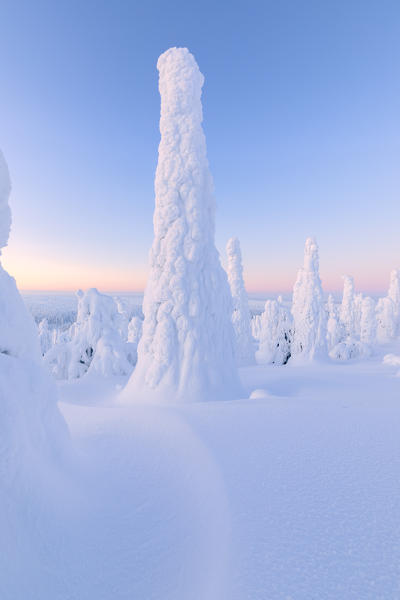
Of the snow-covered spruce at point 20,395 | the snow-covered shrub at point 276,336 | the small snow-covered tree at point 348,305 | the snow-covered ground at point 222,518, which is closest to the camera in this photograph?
the snow-covered ground at point 222,518

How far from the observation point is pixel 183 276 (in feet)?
28.9

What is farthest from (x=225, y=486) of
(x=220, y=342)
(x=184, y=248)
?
(x=184, y=248)

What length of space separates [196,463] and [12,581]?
→ 2039 millimetres

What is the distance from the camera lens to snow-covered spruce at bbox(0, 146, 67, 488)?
231 centimetres

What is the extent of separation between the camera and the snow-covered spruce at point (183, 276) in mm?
8594

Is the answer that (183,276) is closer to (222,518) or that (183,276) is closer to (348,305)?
(222,518)

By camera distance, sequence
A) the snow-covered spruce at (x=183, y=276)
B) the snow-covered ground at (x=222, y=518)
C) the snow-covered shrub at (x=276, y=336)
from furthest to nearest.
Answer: the snow-covered shrub at (x=276, y=336) < the snow-covered spruce at (x=183, y=276) < the snow-covered ground at (x=222, y=518)

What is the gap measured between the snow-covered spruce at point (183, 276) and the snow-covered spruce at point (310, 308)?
648 inches

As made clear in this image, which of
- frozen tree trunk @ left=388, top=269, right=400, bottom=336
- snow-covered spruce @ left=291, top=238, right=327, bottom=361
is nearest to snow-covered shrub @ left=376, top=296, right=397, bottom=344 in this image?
frozen tree trunk @ left=388, top=269, right=400, bottom=336

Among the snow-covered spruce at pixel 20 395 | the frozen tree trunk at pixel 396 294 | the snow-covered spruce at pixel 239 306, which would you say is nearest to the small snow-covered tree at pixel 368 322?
the frozen tree trunk at pixel 396 294

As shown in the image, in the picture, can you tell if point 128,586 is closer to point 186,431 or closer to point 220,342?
point 186,431

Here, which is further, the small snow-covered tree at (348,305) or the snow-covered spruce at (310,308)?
the small snow-covered tree at (348,305)

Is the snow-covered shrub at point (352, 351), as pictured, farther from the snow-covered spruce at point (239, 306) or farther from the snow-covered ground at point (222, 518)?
the snow-covered ground at point (222, 518)

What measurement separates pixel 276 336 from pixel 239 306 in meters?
5.51
